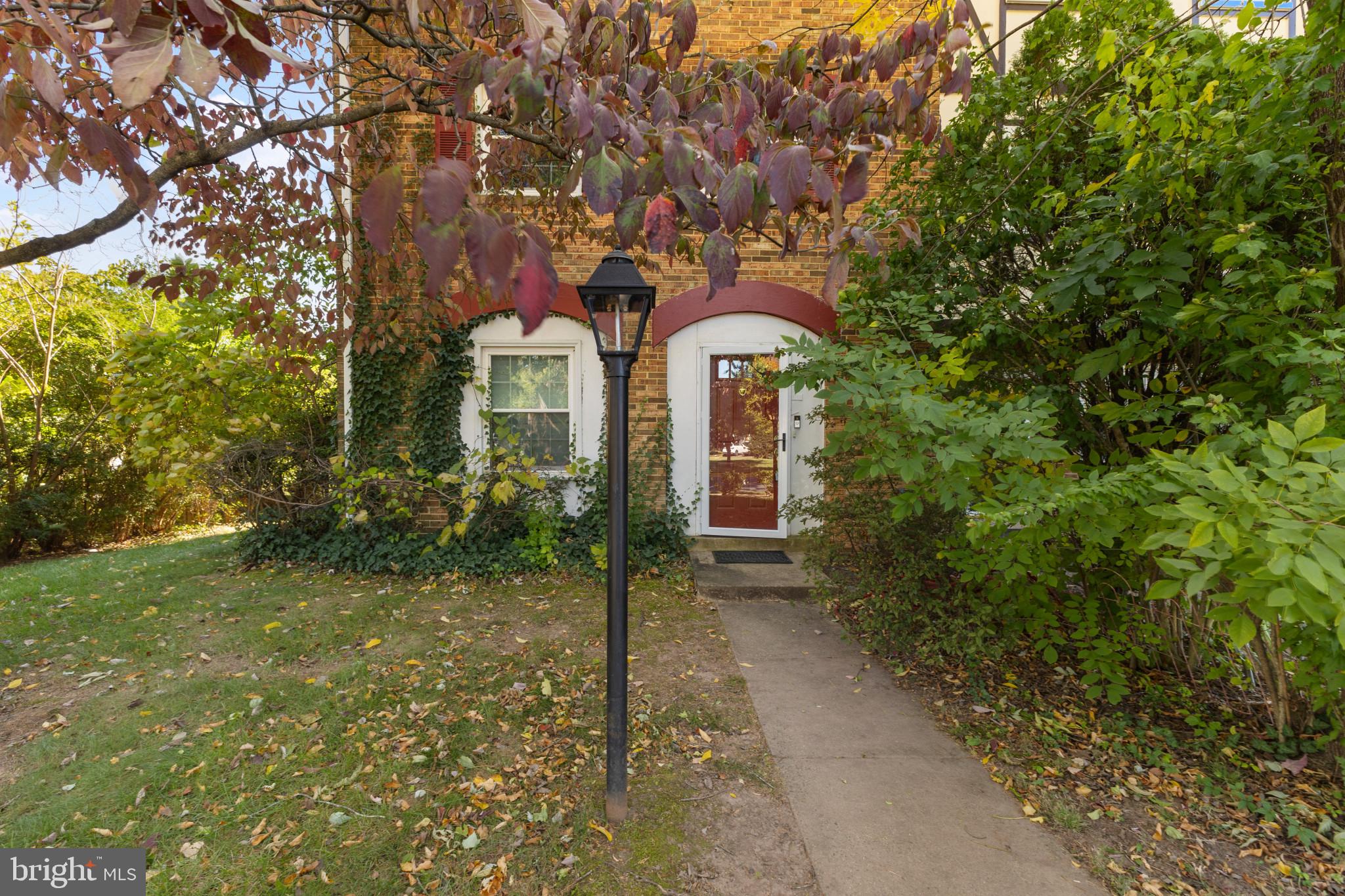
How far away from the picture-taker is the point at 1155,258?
2625 millimetres

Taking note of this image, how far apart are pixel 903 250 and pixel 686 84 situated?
2400 millimetres

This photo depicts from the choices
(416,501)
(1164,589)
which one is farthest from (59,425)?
(1164,589)

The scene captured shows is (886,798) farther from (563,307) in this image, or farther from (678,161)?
(563,307)

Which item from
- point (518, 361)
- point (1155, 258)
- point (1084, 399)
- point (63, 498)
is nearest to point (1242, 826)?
point (1084, 399)

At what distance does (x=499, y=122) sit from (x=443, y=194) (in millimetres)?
1682

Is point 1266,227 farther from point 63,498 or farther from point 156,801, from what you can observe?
point 63,498

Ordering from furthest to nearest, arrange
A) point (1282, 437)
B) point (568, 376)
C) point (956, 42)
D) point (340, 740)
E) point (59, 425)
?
point (59, 425)
point (568, 376)
point (340, 740)
point (956, 42)
point (1282, 437)

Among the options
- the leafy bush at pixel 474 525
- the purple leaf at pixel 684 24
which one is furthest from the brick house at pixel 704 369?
the purple leaf at pixel 684 24

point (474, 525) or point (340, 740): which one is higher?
point (474, 525)

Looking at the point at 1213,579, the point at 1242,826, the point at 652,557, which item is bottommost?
the point at 1242,826

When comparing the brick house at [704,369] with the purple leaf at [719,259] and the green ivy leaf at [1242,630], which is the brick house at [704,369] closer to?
the green ivy leaf at [1242,630]

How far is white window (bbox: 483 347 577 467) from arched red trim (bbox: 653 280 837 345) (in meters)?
1.28

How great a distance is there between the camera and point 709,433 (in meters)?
6.28

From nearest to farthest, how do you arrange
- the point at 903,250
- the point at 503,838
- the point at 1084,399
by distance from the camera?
the point at 503,838 → the point at 1084,399 → the point at 903,250
